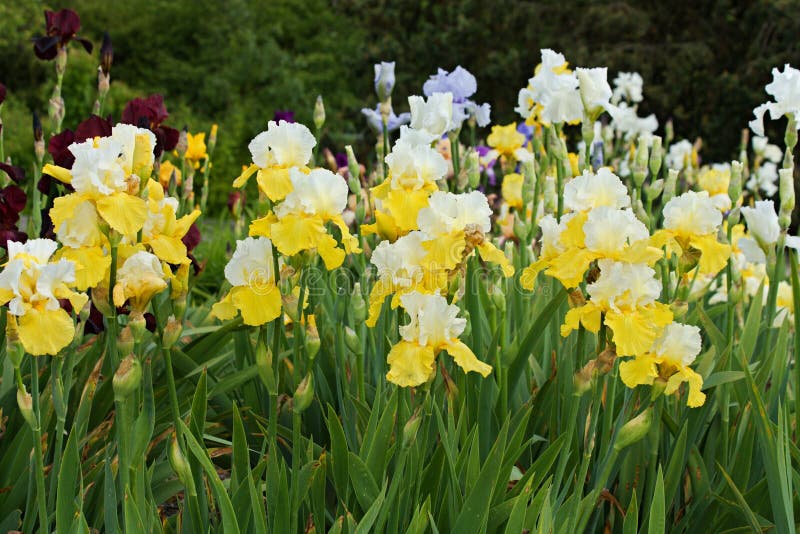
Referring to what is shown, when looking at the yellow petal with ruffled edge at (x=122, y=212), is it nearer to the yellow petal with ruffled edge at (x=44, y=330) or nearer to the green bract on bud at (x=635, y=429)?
the yellow petal with ruffled edge at (x=44, y=330)

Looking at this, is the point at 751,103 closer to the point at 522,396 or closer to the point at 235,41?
the point at 235,41

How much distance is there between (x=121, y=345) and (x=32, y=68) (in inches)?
496

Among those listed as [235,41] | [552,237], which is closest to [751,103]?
[235,41]

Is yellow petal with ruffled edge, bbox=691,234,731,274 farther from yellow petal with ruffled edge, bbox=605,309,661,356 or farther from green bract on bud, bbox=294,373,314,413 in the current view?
green bract on bud, bbox=294,373,314,413

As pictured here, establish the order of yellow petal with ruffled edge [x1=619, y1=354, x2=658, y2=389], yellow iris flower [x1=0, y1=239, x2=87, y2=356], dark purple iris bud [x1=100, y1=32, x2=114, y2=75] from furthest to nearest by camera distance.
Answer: dark purple iris bud [x1=100, y1=32, x2=114, y2=75]
yellow petal with ruffled edge [x1=619, y1=354, x2=658, y2=389]
yellow iris flower [x1=0, y1=239, x2=87, y2=356]

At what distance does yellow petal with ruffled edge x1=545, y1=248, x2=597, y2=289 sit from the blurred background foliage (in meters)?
8.86

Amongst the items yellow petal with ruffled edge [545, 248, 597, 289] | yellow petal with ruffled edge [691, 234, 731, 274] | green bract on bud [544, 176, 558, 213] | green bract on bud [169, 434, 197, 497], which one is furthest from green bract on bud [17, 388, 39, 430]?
green bract on bud [544, 176, 558, 213]

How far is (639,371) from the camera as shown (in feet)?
5.31

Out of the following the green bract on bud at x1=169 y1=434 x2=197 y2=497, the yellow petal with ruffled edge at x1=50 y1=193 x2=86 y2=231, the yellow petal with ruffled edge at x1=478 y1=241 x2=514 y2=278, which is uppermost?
the yellow petal with ruffled edge at x1=50 y1=193 x2=86 y2=231

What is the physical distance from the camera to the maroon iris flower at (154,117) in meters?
2.65

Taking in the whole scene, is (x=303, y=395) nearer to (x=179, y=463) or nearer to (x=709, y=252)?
(x=179, y=463)

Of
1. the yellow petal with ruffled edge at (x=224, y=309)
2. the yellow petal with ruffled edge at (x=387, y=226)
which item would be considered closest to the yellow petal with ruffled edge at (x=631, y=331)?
the yellow petal with ruffled edge at (x=387, y=226)

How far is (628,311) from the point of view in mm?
1561

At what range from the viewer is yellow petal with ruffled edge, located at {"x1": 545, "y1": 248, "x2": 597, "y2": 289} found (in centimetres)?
158
